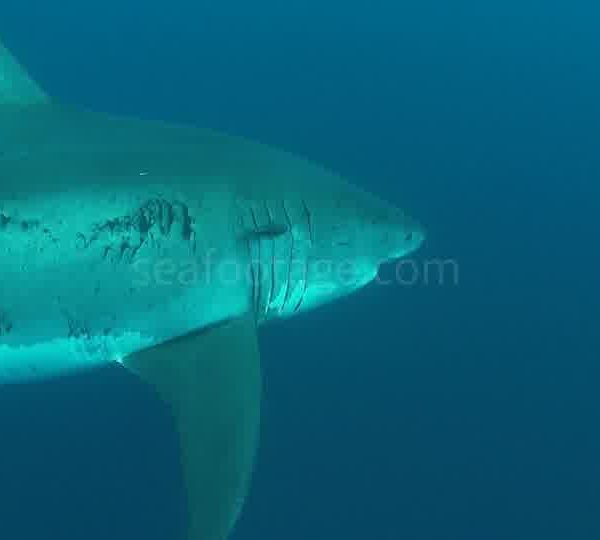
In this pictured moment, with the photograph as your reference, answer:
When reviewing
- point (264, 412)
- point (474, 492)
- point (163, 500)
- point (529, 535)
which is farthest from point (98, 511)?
point (529, 535)

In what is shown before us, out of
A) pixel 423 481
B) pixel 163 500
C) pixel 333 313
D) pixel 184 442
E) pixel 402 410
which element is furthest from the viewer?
pixel 333 313

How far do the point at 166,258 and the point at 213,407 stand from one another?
62cm

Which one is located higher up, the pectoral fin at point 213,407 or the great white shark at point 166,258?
the great white shark at point 166,258

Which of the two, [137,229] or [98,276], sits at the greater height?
[137,229]

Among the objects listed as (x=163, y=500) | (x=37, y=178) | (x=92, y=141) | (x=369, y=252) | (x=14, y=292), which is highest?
(x=92, y=141)

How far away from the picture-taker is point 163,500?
4.90m

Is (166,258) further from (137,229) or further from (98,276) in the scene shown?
(98,276)

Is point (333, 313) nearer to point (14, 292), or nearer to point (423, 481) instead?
point (423, 481)

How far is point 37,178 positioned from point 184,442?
3.76 feet

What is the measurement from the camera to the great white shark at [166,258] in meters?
2.38

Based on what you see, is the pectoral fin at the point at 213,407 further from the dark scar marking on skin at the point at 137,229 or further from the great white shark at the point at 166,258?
the dark scar marking on skin at the point at 137,229

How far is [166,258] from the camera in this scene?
2.52 m

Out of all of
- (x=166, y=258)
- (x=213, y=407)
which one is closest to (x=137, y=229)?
(x=166, y=258)

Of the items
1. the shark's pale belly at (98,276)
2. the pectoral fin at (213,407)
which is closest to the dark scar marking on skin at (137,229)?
the shark's pale belly at (98,276)
